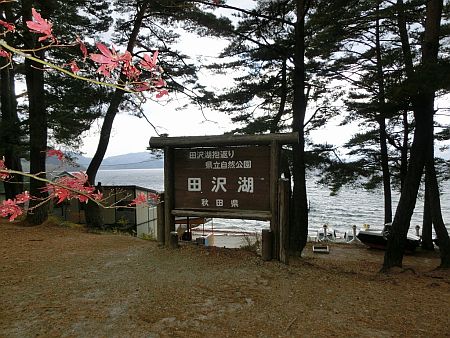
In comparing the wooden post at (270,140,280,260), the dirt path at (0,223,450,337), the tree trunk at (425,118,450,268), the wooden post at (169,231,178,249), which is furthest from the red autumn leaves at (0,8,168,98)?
the tree trunk at (425,118,450,268)

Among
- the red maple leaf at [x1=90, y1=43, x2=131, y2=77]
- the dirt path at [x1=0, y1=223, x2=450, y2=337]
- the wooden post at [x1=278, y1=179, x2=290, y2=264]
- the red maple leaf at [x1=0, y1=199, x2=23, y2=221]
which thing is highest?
the red maple leaf at [x1=90, y1=43, x2=131, y2=77]

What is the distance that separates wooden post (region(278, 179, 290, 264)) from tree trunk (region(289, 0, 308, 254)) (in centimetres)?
437

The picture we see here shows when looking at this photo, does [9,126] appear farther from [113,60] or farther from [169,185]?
[113,60]

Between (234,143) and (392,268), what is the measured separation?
4741 mm

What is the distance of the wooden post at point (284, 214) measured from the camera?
4.90 m

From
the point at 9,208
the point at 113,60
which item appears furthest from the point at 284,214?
the point at 113,60

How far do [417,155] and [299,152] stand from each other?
10.3 ft

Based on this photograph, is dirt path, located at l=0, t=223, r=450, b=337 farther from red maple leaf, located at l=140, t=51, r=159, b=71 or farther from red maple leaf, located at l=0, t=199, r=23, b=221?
red maple leaf, located at l=140, t=51, r=159, b=71

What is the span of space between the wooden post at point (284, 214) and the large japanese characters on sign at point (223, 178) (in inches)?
8.7

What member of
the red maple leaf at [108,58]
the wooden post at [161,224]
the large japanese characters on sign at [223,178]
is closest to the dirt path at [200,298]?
the wooden post at [161,224]

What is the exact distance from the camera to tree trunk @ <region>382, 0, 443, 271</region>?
22.9 ft

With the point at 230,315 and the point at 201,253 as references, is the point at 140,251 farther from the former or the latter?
the point at 230,315

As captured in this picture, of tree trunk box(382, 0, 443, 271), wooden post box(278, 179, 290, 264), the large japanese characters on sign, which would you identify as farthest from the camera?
tree trunk box(382, 0, 443, 271)

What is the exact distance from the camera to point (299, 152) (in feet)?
30.8
